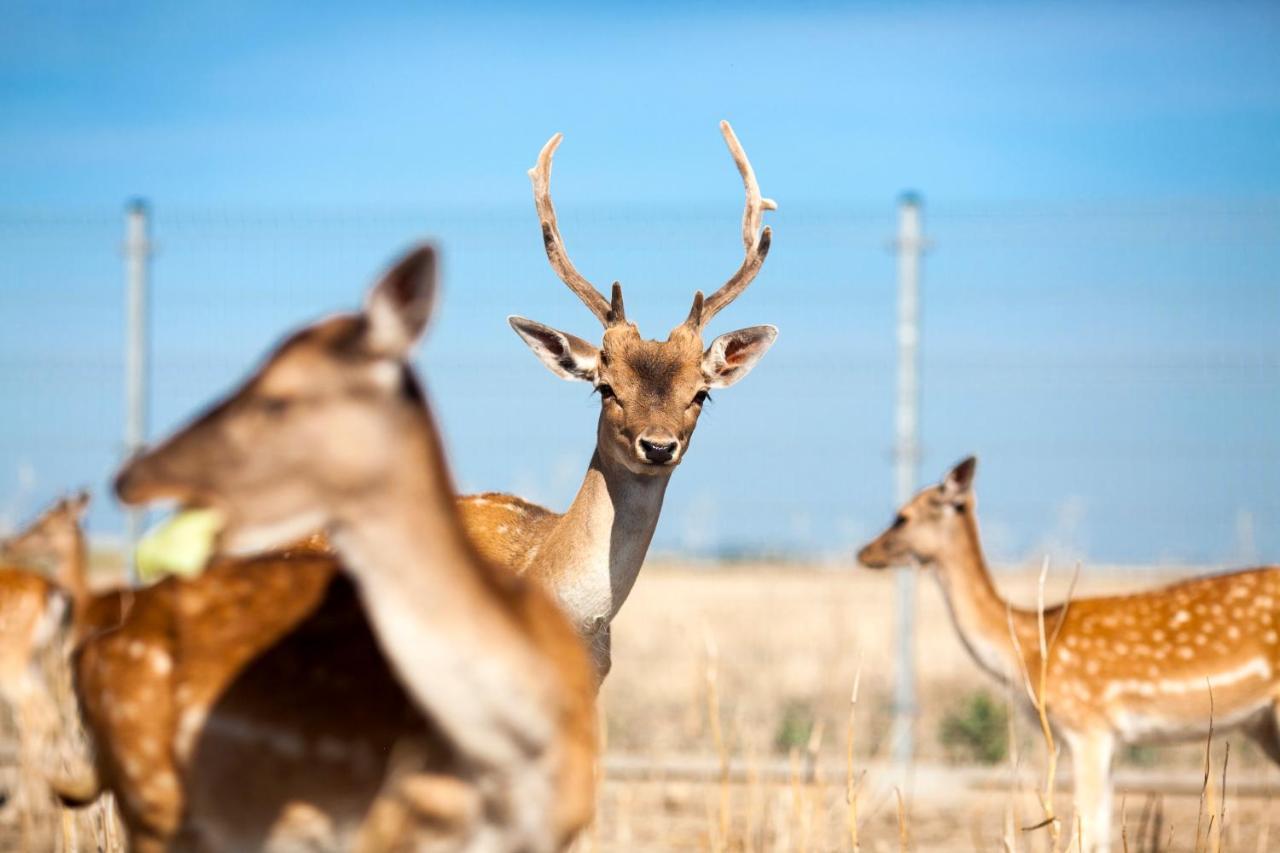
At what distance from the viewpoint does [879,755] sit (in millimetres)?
8297

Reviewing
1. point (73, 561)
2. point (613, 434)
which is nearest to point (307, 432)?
point (613, 434)

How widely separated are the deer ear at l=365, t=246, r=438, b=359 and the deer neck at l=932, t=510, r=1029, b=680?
5.42 meters

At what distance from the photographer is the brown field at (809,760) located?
5.32 metres

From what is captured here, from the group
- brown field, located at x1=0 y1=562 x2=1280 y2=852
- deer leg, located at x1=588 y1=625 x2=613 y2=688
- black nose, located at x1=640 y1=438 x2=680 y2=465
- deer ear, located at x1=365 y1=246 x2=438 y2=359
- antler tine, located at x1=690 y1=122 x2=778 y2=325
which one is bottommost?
brown field, located at x1=0 y1=562 x2=1280 y2=852

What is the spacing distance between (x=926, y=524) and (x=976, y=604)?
1.83ft

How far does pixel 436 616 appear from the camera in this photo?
2330mm

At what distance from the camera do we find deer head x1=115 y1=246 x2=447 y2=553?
226cm

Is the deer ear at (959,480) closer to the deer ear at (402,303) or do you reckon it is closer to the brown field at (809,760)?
the brown field at (809,760)

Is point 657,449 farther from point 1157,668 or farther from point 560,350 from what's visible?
point 1157,668

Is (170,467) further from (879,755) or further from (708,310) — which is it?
(879,755)

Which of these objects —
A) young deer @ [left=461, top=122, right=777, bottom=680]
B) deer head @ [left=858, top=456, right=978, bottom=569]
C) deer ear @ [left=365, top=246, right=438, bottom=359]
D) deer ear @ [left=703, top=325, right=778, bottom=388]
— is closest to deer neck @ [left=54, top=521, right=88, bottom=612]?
young deer @ [left=461, top=122, right=777, bottom=680]

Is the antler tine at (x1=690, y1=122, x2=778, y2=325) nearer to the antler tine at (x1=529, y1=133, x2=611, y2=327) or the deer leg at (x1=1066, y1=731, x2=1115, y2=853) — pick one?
the antler tine at (x1=529, y1=133, x2=611, y2=327)

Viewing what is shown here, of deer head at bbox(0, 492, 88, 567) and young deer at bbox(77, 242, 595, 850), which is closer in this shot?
young deer at bbox(77, 242, 595, 850)

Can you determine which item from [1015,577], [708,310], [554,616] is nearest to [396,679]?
[554,616]
